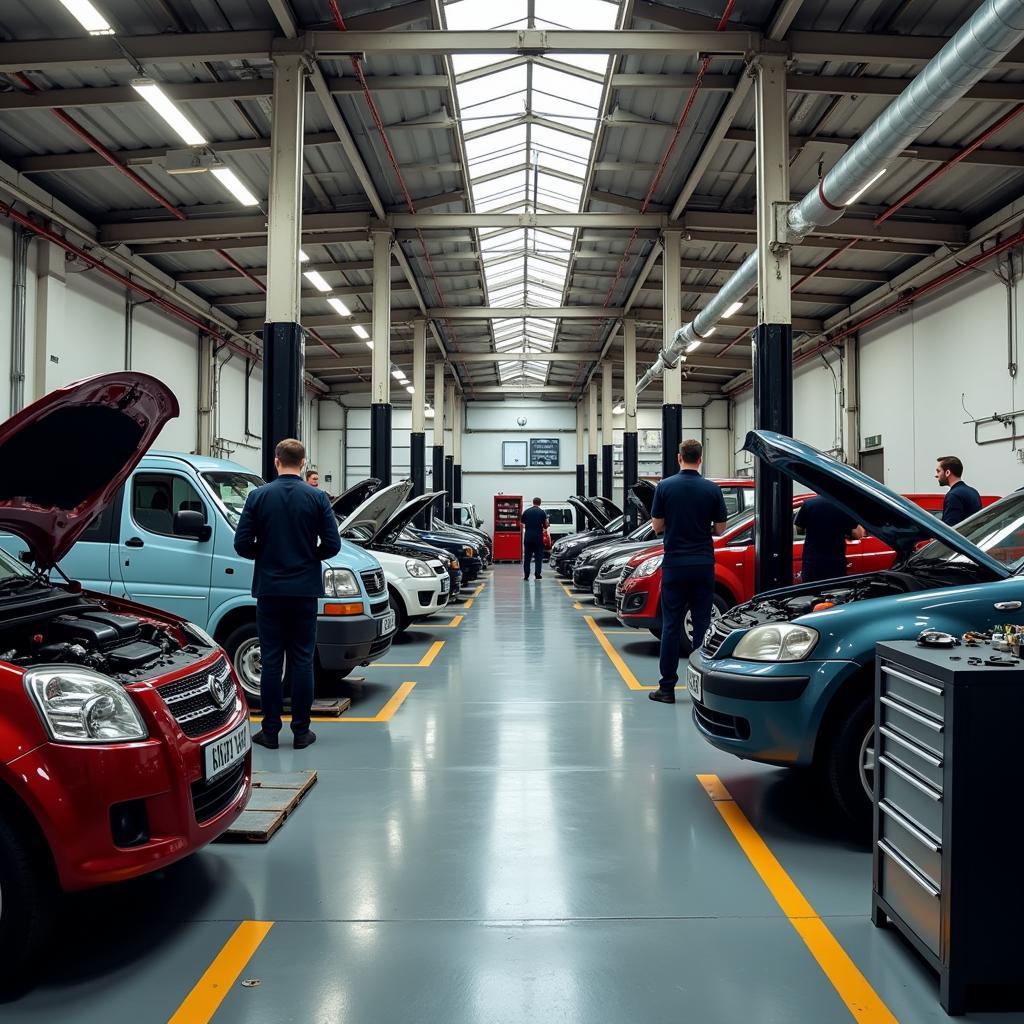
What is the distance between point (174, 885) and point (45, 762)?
1034mm

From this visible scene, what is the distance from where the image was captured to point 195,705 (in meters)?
2.79

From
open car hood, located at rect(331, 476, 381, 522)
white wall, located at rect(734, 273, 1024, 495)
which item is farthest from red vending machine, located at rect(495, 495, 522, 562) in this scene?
open car hood, located at rect(331, 476, 381, 522)

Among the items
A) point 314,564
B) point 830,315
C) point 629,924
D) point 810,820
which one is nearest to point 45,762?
point 629,924

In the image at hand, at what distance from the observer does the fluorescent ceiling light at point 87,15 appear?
7.39 m

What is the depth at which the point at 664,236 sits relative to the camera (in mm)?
13977

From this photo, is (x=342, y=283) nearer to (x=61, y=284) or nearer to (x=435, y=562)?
(x=61, y=284)

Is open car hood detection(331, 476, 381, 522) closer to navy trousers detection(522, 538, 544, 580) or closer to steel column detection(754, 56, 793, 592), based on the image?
steel column detection(754, 56, 793, 592)

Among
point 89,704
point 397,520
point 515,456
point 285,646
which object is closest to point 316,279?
point 397,520

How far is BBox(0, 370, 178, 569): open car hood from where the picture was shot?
3043 mm

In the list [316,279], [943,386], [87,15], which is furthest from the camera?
[943,386]

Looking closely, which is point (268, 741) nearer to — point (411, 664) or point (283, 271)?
point (411, 664)

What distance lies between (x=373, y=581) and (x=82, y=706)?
3670mm

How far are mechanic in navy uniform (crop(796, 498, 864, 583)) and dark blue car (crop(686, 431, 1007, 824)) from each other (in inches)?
112

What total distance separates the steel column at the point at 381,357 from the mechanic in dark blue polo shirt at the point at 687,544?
8434 mm
